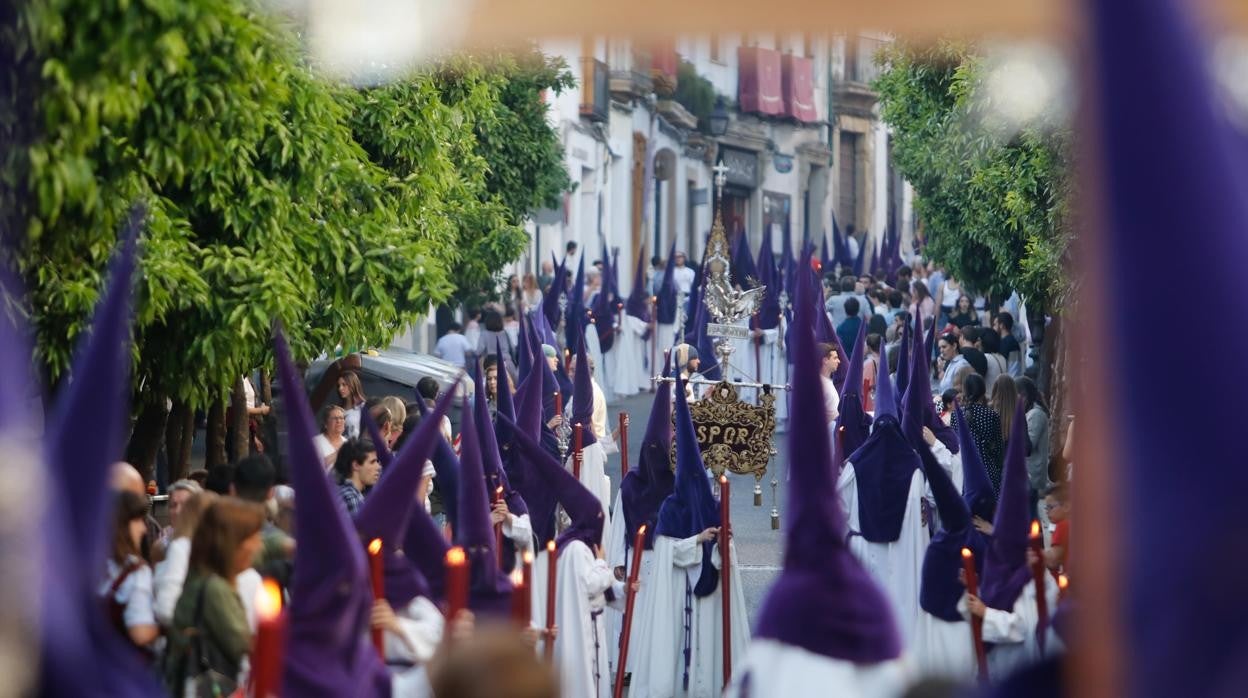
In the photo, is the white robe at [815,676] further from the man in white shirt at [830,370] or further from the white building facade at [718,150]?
the white building facade at [718,150]

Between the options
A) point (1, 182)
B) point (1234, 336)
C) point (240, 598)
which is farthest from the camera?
point (1, 182)

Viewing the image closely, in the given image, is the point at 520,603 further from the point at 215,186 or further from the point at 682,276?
the point at 682,276

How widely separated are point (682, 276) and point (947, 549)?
22.0m

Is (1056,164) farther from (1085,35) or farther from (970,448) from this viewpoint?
(1085,35)

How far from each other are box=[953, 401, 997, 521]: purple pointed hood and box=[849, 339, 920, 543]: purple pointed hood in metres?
1.83

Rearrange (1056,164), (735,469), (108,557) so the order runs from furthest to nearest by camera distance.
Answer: (1056,164) < (735,469) < (108,557)

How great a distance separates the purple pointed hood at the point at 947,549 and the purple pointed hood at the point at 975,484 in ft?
2.22

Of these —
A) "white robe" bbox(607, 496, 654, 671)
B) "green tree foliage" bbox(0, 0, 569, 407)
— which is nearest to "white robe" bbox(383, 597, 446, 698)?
"green tree foliage" bbox(0, 0, 569, 407)

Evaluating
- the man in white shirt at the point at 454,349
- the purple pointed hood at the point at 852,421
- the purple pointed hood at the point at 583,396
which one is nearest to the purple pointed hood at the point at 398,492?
the purple pointed hood at the point at 852,421

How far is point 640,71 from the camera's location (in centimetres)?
4431

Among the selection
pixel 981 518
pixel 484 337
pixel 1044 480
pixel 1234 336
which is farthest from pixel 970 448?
pixel 484 337

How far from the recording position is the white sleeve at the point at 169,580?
20.6 ft

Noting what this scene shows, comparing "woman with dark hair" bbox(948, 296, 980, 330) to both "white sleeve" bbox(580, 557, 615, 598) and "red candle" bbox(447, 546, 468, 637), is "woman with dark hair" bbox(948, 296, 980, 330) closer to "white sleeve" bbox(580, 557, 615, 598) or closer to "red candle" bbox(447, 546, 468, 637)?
"white sleeve" bbox(580, 557, 615, 598)

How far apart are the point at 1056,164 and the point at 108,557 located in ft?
31.6
